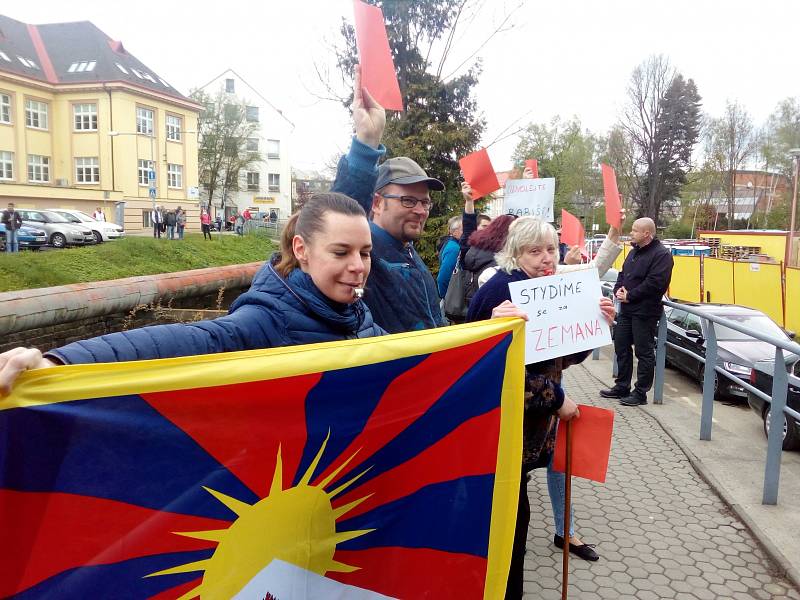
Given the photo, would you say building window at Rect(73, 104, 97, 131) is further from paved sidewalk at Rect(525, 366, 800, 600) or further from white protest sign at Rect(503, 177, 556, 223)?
paved sidewalk at Rect(525, 366, 800, 600)

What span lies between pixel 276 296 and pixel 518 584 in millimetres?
1832

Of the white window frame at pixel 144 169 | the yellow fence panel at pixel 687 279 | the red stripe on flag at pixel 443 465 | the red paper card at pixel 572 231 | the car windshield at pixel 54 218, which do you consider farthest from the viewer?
the white window frame at pixel 144 169

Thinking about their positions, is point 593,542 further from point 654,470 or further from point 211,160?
point 211,160

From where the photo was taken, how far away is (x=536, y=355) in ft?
8.76

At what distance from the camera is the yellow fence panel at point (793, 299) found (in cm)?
1452

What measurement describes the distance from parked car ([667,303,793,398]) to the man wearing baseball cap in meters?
6.46

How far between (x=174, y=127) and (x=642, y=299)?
5343 centimetres

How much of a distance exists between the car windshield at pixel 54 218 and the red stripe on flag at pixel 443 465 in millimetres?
29545

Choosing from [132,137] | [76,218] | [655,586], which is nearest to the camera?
[655,586]

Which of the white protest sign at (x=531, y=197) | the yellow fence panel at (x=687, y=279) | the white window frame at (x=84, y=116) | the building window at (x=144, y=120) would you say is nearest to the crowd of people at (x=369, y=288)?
the white protest sign at (x=531, y=197)

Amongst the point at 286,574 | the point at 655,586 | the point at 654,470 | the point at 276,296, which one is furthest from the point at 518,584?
the point at 654,470

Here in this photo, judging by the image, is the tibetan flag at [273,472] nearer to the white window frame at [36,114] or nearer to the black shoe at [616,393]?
the black shoe at [616,393]

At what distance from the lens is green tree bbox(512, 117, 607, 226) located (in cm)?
5762

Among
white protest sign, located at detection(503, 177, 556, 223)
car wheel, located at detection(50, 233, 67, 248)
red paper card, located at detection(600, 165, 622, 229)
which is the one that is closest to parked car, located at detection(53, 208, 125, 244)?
car wheel, located at detection(50, 233, 67, 248)
